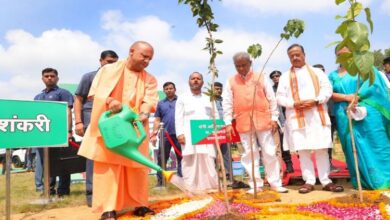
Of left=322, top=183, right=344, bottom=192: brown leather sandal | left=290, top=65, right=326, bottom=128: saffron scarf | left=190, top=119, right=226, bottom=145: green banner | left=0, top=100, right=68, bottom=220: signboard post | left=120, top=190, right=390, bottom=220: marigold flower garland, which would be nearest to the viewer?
left=120, top=190, right=390, bottom=220: marigold flower garland

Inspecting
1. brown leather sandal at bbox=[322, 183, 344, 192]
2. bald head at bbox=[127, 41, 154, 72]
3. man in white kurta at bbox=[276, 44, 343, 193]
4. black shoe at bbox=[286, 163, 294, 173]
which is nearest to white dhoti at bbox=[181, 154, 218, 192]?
man in white kurta at bbox=[276, 44, 343, 193]

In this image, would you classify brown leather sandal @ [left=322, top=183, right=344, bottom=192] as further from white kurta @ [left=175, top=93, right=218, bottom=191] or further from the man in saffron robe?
white kurta @ [left=175, top=93, right=218, bottom=191]

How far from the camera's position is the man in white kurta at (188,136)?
551 centimetres

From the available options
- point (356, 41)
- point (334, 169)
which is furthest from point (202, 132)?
point (334, 169)

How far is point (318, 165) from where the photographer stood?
4762 millimetres

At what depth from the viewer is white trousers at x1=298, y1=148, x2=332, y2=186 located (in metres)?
4.71

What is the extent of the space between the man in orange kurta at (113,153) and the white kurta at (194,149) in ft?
5.68

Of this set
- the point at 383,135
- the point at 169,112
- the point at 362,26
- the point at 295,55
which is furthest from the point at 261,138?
the point at 169,112

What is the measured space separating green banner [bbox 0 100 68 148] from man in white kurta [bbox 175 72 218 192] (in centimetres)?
166

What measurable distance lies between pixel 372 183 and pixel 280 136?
7.95ft

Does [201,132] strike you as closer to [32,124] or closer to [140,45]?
[140,45]

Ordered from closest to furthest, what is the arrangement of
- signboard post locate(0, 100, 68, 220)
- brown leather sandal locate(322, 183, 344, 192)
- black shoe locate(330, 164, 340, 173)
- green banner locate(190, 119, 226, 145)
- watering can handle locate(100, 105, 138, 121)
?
watering can handle locate(100, 105, 138, 121)
signboard post locate(0, 100, 68, 220)
brown leather sandal locate(322, 183, 344, 192)
green banner locate(190, 119, 226, 145)
black shoe locate(330, 164, 340, 173)

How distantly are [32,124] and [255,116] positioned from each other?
2713 mm

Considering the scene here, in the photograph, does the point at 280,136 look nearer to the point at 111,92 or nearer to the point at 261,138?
the point at 261,138
